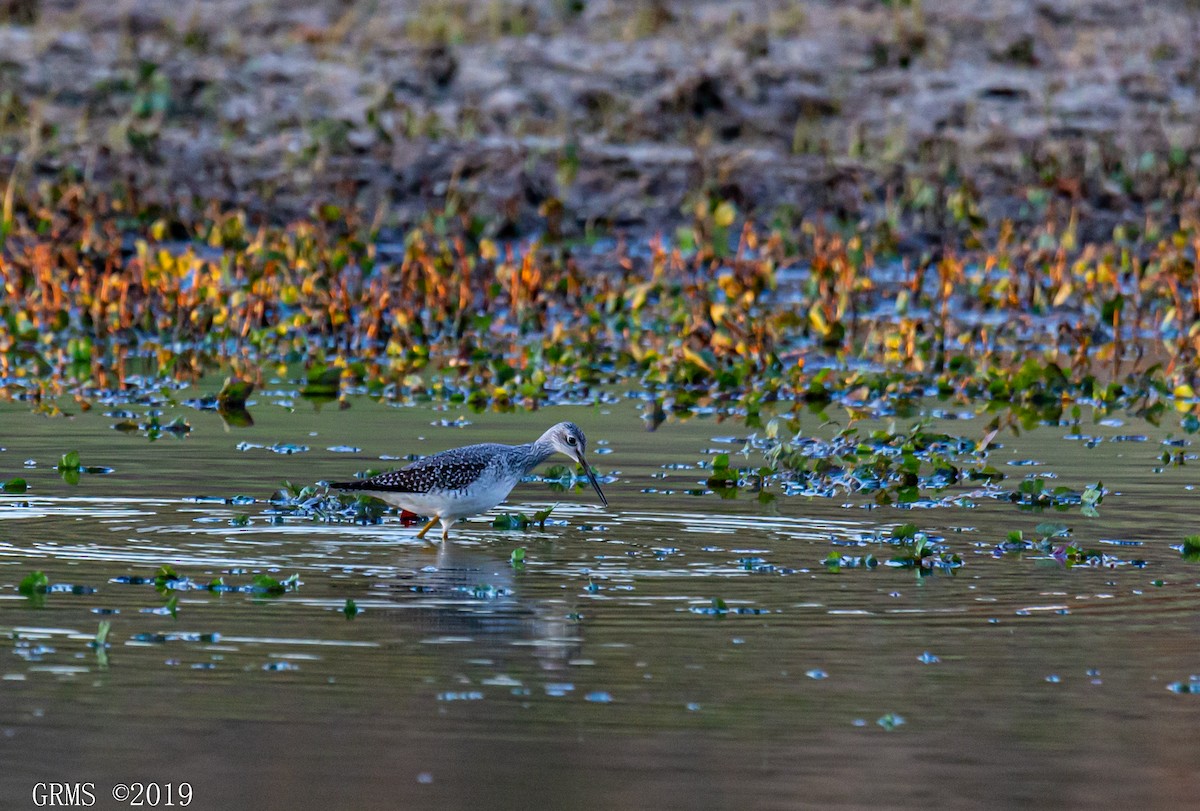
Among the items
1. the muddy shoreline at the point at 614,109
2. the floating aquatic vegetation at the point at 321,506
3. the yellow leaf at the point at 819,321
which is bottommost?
the floating aquatic vegetation at the point at 321,506

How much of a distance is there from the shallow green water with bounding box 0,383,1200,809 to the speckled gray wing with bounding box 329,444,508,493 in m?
0.24

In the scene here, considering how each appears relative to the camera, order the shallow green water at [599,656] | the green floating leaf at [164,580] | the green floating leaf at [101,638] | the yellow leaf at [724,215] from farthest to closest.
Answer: the yellow leaf at [724,215] < the green floating leaf at [164,580] < the green floating leaf at [101,638] < the shallow green water at [599,656]

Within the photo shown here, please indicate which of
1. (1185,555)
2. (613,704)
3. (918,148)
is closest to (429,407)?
(1185,555)

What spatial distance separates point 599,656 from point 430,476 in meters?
2.43

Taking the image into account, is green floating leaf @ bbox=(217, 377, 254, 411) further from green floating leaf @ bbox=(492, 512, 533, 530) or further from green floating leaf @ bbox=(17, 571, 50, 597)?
green floating leaf @ bbox=(17, 571, 50, 597)

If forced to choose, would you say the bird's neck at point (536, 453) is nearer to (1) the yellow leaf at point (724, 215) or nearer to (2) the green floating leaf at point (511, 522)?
(2) the green floating leaf at point (511, 522)

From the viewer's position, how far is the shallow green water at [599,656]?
628 cm

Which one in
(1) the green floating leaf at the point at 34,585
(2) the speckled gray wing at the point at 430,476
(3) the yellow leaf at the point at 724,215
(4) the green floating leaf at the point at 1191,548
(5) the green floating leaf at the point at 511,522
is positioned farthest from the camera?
(3) the yellow leaf at the point at 724,215

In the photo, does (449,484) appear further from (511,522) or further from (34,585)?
(34,585)

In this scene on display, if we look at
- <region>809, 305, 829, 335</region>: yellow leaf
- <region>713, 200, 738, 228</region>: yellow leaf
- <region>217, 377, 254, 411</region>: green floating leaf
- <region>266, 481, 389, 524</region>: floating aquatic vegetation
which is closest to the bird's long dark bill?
<region>266, 481, 389, 524</region>: floating aquatic vegetation

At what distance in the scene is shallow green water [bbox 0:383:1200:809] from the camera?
20.6 ft

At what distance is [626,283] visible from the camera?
1856cm

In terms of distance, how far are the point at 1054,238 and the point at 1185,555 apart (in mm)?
10691

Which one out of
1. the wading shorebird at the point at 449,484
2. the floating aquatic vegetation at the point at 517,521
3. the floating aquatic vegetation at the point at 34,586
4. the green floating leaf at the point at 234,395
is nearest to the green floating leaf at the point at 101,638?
the floating aquatic vegetation at the point at 34,586
